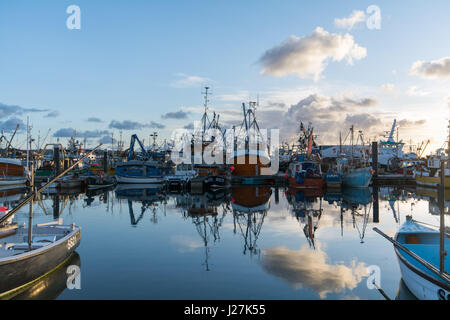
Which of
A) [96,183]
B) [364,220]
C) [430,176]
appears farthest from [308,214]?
[96,183]

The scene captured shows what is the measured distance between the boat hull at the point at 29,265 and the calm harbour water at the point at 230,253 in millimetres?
468

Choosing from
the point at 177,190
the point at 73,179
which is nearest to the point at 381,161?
the point at 177,190

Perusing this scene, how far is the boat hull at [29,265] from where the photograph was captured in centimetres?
933

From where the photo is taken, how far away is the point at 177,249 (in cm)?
1587

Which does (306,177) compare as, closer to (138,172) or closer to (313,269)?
(138,172)

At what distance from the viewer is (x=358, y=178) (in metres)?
47.1

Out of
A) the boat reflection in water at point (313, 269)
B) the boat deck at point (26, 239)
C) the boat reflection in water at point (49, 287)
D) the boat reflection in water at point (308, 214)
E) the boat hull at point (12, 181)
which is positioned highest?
the boat deck at point (26, 239)

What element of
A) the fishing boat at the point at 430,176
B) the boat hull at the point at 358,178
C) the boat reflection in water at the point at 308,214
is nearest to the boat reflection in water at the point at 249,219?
the boat reflection in water at the point at 308,214

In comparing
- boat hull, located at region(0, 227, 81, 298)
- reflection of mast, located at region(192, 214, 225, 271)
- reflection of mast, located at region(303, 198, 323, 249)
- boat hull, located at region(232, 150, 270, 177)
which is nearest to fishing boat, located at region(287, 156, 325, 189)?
boat hull, located at region(232, 150, 270, 177)

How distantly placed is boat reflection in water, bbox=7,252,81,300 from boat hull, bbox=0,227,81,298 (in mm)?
193

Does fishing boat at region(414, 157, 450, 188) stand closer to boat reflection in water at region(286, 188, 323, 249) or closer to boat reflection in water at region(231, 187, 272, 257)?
boat reflection in water at region(286, 188, 323, 249)

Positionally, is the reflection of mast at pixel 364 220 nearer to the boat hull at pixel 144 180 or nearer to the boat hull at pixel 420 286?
the boat hull at pixel 420 286

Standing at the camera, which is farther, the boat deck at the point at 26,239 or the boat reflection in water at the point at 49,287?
the boat deck at the point at 26,239
